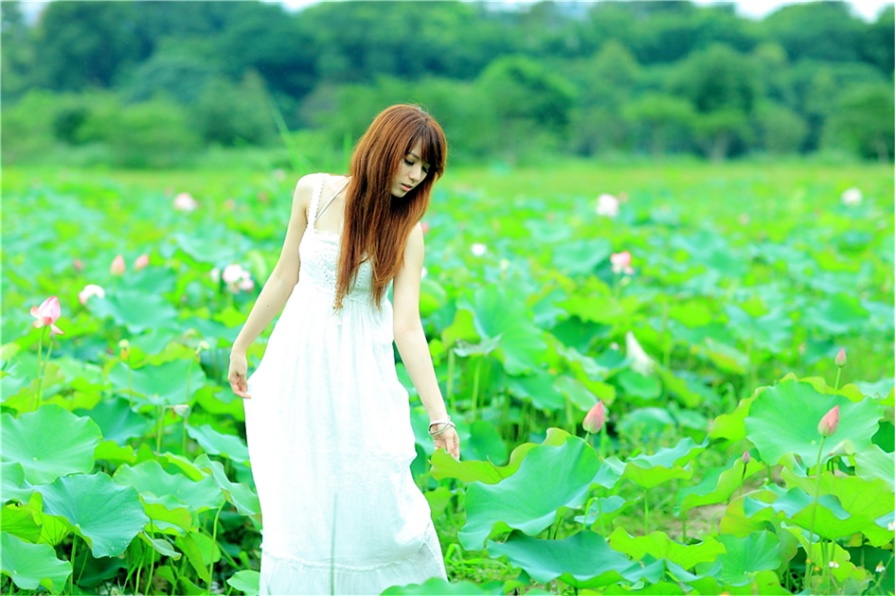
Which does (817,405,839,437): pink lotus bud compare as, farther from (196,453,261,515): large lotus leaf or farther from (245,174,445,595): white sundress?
(196,453,261,515): large lotus leaf

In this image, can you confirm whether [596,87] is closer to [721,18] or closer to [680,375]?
[721,18]

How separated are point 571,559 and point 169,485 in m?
0.83

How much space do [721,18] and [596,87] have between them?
31.3ft

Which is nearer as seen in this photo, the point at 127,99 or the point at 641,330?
the point at 641,330

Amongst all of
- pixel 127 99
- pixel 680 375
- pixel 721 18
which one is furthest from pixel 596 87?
pixel 680 375

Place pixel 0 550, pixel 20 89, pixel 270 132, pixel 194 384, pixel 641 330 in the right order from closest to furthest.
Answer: pixel 0 550 < pixel 194 384 < pixel 641 330 < pixel 270 132 < pixel 20 89

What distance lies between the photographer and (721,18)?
1636 inches

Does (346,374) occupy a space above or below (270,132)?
above

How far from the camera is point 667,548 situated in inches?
64.4

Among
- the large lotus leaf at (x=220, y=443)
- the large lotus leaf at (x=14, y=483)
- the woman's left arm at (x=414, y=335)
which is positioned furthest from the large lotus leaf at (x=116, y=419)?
the woman's left arm at (x=414, y=335)

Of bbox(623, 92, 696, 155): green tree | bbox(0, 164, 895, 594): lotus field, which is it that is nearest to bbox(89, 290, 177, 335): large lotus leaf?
bbox(0, 164, 895, 594): lotus field

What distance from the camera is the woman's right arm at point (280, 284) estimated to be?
5.99 feet

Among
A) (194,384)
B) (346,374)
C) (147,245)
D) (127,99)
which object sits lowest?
(127,99)

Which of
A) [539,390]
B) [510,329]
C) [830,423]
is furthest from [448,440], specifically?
[539,390]
